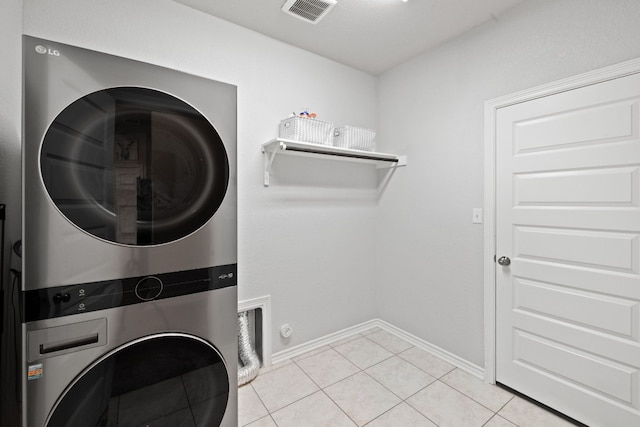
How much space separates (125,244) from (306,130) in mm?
1469

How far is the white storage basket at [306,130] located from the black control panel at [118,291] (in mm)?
1219

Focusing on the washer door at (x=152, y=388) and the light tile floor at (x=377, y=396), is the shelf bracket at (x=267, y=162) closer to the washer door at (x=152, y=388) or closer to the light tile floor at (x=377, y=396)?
the washer door at (x=152, y=388)

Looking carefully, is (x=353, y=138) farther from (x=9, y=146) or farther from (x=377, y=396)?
(x=9, y=146)

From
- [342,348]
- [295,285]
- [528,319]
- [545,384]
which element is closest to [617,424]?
[545,384]

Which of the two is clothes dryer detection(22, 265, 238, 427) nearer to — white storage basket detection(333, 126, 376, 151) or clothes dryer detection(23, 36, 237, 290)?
clothes dryer detection(23, 36, 237, 290)

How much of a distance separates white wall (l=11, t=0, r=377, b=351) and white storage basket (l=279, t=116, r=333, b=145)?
0.15 meters

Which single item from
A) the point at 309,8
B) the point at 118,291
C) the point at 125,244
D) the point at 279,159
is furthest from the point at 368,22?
the point at 118,291

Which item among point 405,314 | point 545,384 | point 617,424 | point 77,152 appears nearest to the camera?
point 77,152

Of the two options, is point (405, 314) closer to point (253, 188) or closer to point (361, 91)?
point (253, 188)

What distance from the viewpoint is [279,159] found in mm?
2303

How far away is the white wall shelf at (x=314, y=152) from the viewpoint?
2092 mm

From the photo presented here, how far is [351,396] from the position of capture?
190cm

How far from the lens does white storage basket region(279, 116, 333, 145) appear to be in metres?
2.14

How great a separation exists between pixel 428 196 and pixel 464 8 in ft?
4.26
